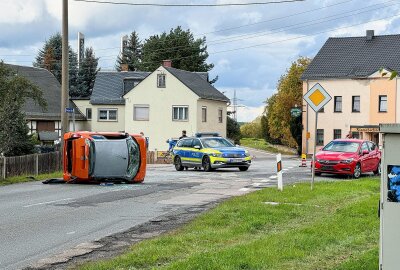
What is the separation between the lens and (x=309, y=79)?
234 ft

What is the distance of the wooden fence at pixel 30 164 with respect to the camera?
27266 mm

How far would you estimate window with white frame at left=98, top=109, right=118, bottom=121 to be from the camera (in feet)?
246

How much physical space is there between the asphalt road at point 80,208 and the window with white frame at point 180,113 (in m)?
42.0

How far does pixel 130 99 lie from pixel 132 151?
46240 millimetres

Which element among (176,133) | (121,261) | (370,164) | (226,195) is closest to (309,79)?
(176,133)

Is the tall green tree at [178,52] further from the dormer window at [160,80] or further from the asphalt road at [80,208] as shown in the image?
the asphalt road at [80,208]

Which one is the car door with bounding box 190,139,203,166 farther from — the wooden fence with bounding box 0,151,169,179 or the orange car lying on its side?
the orange car lying on its side

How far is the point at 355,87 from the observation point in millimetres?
68562

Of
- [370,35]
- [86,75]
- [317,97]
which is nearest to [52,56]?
[86,75]

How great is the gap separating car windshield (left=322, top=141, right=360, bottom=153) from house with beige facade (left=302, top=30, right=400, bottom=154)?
36.6m

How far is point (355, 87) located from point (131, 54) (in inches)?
2181

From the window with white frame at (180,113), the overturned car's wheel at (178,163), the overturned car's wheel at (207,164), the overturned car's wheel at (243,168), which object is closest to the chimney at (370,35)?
the window with white frame at (180,113)

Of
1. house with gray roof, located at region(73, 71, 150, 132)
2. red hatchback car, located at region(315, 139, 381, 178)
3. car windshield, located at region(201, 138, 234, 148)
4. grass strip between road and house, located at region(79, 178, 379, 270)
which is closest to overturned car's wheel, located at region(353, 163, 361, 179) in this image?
red hatchback car, located at region(315, 139, 381, 178)

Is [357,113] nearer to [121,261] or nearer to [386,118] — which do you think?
[386,118]
